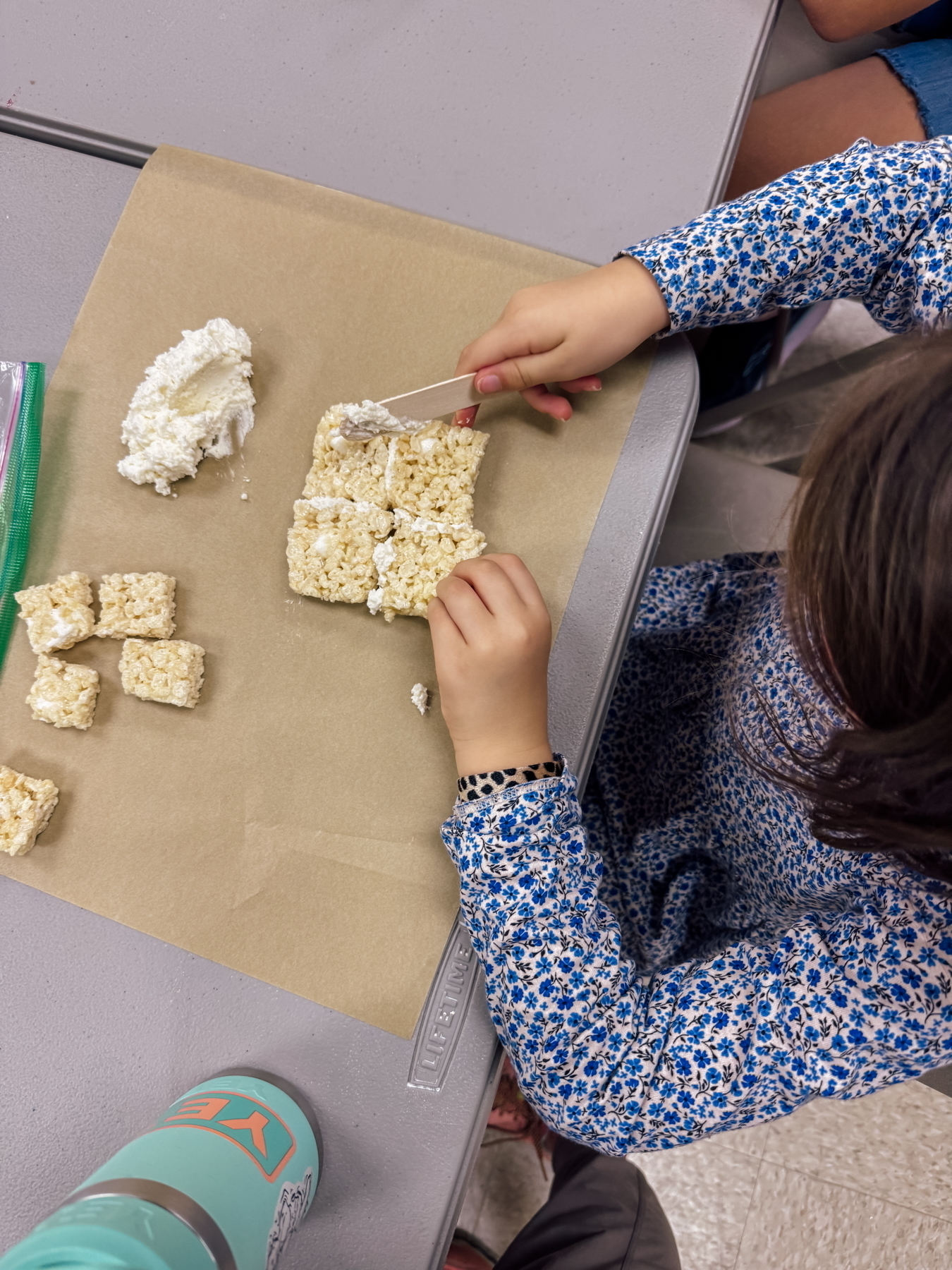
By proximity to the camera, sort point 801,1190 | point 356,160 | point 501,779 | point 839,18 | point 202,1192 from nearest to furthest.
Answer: point 202,1192 → point 501,779 → point 356,160 → point 839,18 → point 801,1190

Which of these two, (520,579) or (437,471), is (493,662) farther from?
(437,471)

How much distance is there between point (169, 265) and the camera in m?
0.76

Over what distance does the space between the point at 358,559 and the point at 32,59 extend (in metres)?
0.66

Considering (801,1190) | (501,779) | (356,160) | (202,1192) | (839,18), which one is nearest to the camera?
(202,1192)

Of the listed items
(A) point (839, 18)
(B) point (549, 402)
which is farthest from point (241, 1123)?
(A) point (839, 18)

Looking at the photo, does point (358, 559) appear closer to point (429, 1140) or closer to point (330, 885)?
point (330, 885)

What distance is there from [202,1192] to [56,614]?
1.59ft

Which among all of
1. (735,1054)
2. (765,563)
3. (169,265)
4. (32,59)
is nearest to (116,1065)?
(735,1054)

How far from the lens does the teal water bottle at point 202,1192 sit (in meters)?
0.40

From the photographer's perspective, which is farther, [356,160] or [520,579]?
[356,160]

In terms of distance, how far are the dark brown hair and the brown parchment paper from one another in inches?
9.0

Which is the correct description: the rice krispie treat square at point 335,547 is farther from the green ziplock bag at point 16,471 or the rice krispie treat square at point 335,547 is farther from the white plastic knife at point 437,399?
the green ziplock bag at point 16,471

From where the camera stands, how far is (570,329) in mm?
688

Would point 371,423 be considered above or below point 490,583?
above
